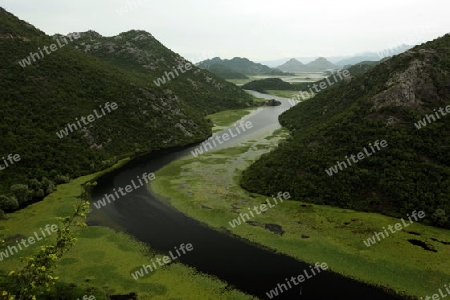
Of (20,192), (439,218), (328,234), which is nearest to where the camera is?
(328,234)

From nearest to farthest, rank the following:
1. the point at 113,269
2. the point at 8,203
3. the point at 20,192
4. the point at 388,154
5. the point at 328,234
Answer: the point at 113,269, the point at 328,234, the point at 8,203, the point at 20,192, the point at 388,154

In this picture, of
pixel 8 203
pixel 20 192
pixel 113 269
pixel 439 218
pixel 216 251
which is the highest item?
pixel 20 192

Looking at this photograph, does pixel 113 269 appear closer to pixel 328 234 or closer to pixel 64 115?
pixel 328 234

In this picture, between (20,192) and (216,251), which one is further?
(20,192)

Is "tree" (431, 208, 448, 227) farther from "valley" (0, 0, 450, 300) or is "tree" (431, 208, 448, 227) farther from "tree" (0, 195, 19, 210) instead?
"tree" (0, 195, 19, 210)

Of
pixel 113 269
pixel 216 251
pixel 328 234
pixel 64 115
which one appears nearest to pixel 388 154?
pixel 328 234

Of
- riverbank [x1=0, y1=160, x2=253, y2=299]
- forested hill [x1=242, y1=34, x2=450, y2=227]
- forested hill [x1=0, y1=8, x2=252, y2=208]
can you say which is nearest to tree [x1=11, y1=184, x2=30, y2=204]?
forested hill [x1=0, y1=8, x2=252, y2=208]
